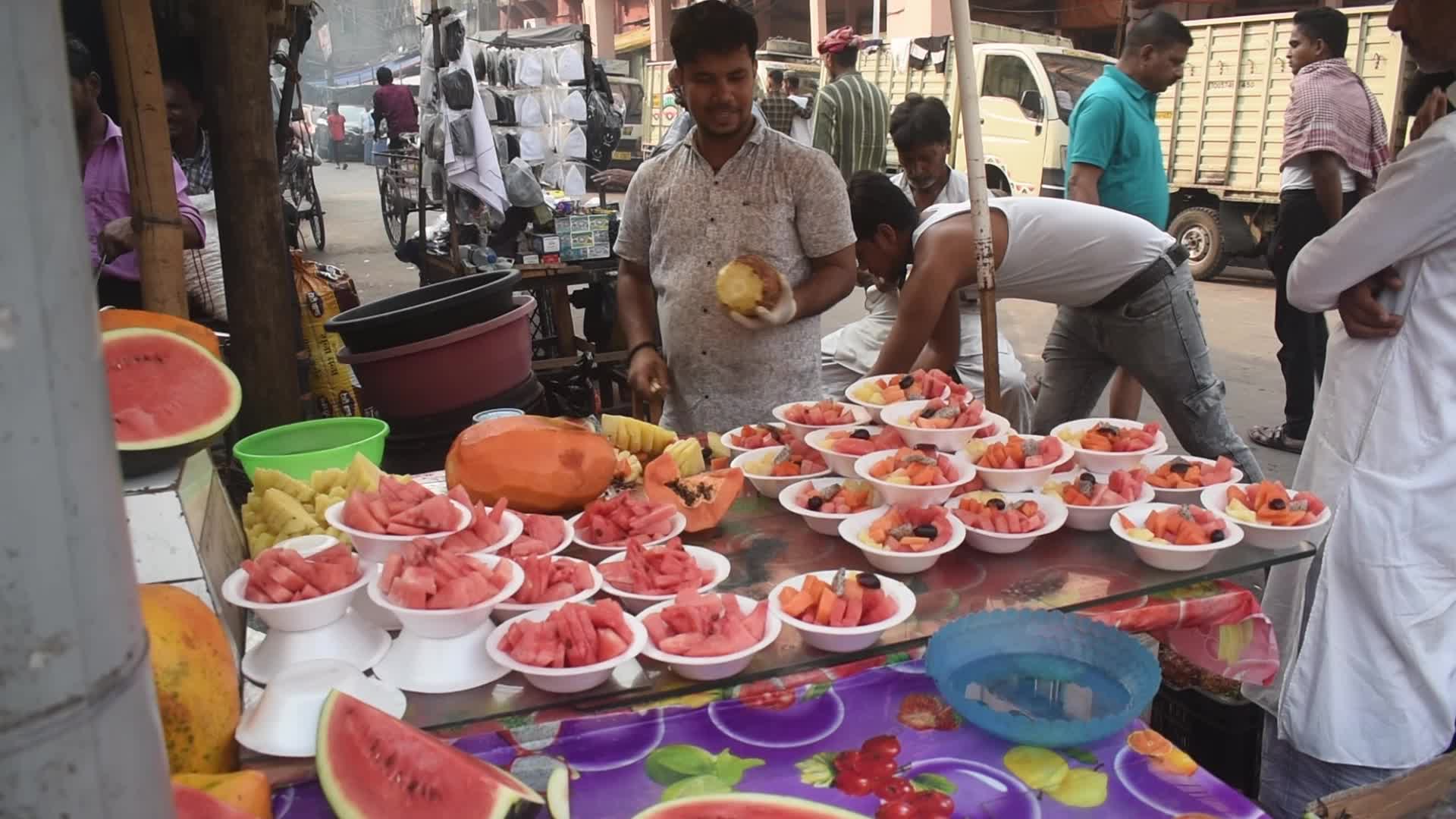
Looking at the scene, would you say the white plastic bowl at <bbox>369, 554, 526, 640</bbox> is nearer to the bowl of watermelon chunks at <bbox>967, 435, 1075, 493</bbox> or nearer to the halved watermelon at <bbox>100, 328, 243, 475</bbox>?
the halved watermelon at <bbox>100, 328, 243, 475</bbox>

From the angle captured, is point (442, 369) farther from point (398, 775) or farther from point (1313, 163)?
point (1313, 163)

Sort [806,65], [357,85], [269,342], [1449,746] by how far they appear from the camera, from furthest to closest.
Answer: [357,85] → [806,65] → [269,342] → [1449,746]

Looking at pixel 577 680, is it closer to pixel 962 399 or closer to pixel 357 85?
pixel 962 399

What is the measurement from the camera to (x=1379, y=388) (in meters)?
2.32

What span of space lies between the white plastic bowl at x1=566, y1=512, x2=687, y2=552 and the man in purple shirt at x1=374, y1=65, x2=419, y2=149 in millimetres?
13566

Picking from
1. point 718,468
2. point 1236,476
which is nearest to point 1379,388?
point 1236,476

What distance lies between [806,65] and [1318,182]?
9.29 meters

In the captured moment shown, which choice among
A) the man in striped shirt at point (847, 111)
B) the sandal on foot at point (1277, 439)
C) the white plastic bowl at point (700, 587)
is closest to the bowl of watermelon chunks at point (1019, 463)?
the white plastic bowl at point (700, 587)

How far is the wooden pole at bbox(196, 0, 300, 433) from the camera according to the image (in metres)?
2.92

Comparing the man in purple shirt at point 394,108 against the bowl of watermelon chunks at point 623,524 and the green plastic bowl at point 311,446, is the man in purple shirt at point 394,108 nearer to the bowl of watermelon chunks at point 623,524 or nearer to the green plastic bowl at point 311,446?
the green plastic bowl at point 311,446

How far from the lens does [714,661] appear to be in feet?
4.75

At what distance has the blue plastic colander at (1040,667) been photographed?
1.50 metres

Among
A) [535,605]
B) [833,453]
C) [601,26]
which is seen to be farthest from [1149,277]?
[601,26]

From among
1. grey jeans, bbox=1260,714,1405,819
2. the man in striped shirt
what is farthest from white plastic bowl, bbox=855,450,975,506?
the man in striped shirt
